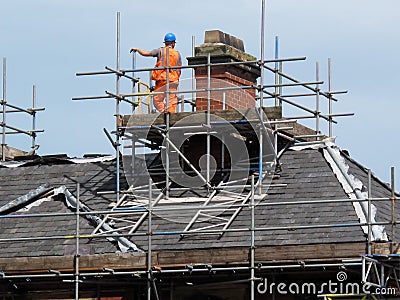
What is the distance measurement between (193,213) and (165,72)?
3.40 metres

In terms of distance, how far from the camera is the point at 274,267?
24281mm

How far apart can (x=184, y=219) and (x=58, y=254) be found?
228 centimetres

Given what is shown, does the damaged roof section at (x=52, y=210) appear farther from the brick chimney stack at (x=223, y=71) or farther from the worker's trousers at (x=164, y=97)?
the brick chimney stack at (x=223, y=71)

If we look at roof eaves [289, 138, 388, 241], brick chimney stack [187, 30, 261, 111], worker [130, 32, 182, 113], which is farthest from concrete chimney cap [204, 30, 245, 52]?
roof eaves [289, 138, 388, 241]

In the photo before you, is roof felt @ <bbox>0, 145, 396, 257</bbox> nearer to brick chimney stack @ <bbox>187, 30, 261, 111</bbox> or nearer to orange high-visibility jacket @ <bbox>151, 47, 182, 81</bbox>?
brick chimney stack @ <bbox>187, 30, 261, 111</bbox>

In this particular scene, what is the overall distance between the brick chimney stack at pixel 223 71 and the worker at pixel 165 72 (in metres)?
0.40

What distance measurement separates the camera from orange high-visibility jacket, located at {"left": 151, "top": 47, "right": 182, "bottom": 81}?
28.9 m

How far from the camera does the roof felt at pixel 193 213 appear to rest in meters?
25.4

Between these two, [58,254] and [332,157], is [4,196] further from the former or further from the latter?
[332,157]

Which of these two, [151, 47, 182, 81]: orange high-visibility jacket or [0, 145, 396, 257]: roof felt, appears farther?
[151, 47, 182, 81]: orange high-visibility jacket

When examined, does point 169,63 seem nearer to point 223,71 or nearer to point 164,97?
point 164,97

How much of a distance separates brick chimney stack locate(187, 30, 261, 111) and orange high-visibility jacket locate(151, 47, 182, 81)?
35 centimetres

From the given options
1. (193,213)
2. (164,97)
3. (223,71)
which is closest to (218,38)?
(223,71)

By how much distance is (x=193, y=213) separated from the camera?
26.7 m
